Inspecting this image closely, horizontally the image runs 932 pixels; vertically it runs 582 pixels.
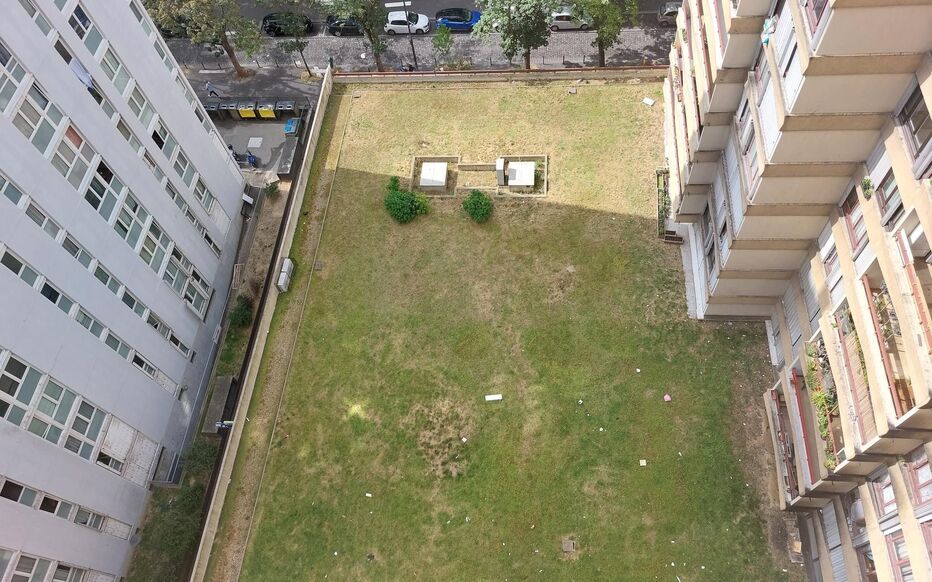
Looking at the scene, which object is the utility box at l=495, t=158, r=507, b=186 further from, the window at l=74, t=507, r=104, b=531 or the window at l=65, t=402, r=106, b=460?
the window at l=74, t=507, r=104, b=531

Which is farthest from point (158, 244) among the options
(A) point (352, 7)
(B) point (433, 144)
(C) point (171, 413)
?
(A) point (352, 7)

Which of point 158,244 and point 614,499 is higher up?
point 158,244

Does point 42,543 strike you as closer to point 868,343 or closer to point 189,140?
point 189,140

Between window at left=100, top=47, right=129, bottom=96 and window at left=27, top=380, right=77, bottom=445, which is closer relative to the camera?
window at left=27, top=380, right=77, bottom=445

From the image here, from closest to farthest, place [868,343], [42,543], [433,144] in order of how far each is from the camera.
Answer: [868,343] < [42,543] < [433,144]

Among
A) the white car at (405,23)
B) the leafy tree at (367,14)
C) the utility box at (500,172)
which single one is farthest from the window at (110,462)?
the white car at (405,23)

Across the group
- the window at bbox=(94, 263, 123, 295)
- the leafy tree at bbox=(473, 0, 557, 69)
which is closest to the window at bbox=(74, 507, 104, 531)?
the window at bbox=(94, 263, 123, 295)

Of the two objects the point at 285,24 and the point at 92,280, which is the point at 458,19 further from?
the point at 92,280

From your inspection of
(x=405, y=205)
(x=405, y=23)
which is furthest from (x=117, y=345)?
(x=405, y=23)

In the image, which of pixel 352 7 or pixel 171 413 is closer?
pixel 171 413
